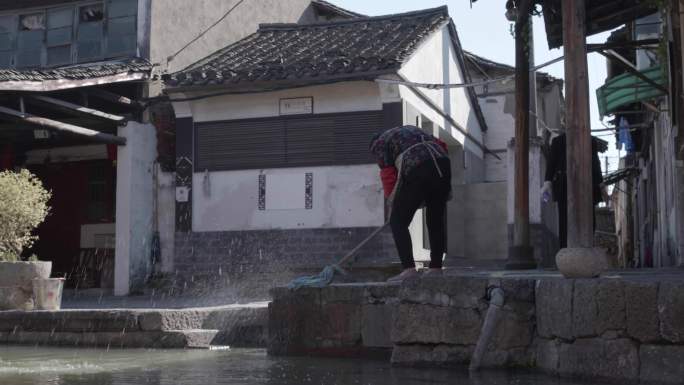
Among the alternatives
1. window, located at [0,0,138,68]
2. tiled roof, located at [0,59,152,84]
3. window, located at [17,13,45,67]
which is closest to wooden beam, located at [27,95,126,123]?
tiled roof, located at [0,59,152,84]

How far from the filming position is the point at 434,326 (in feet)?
19.4

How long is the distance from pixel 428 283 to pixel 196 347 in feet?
12.4

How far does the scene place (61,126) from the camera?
1376 centimetres

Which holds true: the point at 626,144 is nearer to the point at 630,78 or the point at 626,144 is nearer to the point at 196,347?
the point at 630,78

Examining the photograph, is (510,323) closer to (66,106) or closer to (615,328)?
(615,328)

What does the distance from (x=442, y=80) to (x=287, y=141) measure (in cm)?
404

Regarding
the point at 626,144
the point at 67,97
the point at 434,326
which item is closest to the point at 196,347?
the point at 434,326

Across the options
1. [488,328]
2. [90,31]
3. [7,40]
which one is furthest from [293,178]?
[488,328]

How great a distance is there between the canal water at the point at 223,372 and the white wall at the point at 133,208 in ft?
23.4

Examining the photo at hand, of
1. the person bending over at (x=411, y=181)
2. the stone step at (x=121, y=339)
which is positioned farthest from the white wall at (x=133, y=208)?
the person bending over at (x=411, y=181)

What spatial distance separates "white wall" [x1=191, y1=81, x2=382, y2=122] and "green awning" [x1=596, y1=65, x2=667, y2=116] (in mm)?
3657

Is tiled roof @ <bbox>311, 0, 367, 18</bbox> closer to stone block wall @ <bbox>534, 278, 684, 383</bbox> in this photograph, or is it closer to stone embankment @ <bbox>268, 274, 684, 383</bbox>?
stone embankment @ <bbox>268, 274, 684, 383</bbox>

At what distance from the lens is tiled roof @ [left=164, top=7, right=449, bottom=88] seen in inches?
537

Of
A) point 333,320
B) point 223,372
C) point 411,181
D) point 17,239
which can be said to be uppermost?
point 411,181
